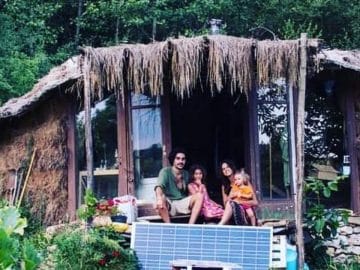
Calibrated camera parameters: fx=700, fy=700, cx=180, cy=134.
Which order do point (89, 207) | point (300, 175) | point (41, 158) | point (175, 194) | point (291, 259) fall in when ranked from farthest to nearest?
1. point (41, 158)
2. point (175, 194)
3. point (89, 207)
4. point (291, 259)
5. point (300, 175)

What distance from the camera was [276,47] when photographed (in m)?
7.73

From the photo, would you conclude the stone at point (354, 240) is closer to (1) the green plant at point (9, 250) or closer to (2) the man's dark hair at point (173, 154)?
(2) the man's dark hair at point (173, 154)

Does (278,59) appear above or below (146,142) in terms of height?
above

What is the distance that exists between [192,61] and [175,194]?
1630 mm

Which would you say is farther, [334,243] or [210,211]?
[334,243]

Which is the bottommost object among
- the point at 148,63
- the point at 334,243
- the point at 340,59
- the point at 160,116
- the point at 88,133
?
the point at 334,243

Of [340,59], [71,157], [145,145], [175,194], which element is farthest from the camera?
[71,157]

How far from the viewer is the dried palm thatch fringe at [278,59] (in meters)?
7.71

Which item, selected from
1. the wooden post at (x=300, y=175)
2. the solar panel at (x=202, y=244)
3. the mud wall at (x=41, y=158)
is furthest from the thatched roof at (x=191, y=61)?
the mud wall at (x=41, y=158)

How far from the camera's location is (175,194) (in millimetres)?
Answer: 8367

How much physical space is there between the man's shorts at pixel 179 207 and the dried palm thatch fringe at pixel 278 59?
5.52 ft

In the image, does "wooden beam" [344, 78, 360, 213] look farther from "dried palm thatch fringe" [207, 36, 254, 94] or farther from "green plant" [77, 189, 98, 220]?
"green plant" [77, 189, 98, 220]

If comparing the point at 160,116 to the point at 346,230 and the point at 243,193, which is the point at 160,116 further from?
the point at 346,230

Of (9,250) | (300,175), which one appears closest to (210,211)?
(300,175)
